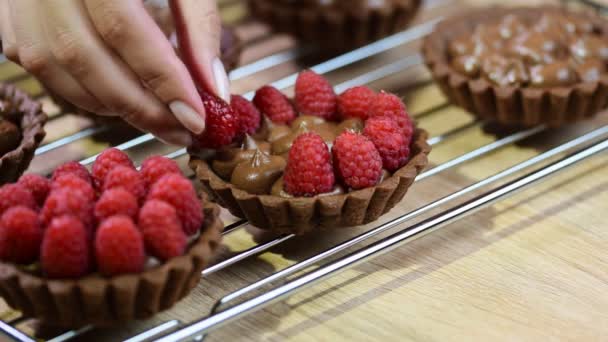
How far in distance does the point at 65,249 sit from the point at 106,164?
255mm

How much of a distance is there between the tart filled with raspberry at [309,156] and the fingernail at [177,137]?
30 millimetres

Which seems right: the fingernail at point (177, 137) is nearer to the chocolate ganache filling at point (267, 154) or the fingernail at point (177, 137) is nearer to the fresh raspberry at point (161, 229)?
the chocolate ganache filling at point (267, 154)

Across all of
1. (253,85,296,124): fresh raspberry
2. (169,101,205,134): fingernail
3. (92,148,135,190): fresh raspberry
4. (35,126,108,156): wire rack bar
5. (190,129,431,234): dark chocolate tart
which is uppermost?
(169,101,205,134): fingernail

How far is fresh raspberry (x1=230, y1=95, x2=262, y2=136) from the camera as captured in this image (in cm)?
167

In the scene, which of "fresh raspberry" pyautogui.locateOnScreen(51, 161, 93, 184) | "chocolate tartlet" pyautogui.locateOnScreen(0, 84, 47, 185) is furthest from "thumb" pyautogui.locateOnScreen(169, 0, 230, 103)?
"chocolate tartlet" pyautogui.locateOnScreen(0, 84, 47, 185)

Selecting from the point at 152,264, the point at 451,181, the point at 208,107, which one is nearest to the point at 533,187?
the point at 451,181

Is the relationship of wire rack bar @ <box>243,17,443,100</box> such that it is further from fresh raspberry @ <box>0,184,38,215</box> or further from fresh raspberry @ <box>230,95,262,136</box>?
fresh raspberry @ <box>0,184,38,215</box>

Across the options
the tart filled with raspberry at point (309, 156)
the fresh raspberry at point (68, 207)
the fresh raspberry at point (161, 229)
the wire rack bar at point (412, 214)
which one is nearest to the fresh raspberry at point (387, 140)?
the tart filled with raspberry at point (309, 156)

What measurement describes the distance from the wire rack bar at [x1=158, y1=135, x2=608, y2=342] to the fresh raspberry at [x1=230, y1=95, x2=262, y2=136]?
399 mm

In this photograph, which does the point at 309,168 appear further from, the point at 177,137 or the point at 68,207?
the point at 68,207

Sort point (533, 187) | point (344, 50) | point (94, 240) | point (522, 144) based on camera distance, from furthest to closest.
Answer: point (344, 50)
point (522, 144)
point (533, 187)
point (94, 240)

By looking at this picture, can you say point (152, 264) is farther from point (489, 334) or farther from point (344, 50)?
point (344, 50)

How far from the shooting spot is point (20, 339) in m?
1.33

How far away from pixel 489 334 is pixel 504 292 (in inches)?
4.9
